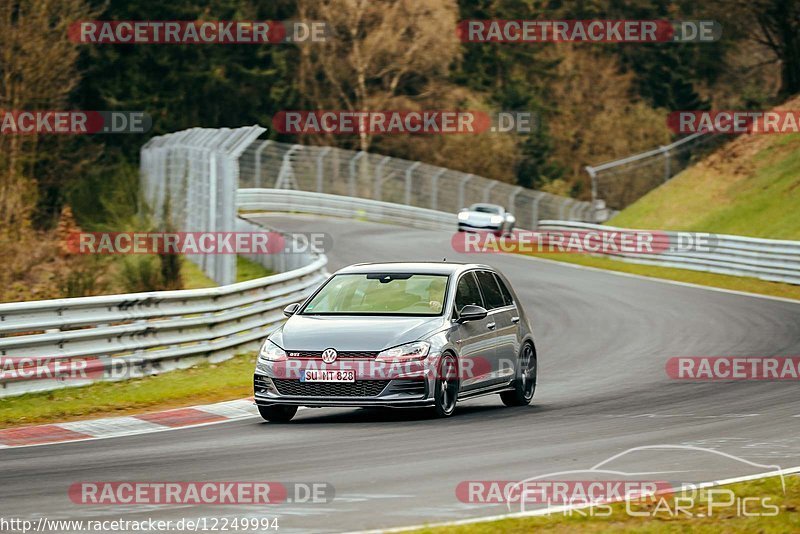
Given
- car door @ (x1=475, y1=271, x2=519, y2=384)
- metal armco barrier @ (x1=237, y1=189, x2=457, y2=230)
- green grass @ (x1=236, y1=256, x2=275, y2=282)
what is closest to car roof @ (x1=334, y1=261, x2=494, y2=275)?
car door @ (x1=475, y1=271, x2=519, y2=384)

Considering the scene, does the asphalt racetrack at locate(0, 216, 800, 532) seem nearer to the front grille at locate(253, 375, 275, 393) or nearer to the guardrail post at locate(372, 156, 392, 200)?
the front grille at locate(253, 375, 275, 393)

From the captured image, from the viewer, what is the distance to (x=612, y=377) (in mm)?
17609

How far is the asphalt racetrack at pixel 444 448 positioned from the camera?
28.9 ft

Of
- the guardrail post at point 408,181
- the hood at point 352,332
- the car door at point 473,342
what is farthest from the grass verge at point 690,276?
the guardrail post at point 408,181

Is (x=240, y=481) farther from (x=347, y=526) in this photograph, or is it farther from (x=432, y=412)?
(x=432, y=412)

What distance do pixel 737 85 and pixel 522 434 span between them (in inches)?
3168

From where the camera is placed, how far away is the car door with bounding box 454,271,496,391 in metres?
13.8

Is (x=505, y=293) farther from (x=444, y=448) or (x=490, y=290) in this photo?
(x=444, y=448)

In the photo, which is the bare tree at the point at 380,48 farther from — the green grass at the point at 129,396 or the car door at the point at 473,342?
the car door at the point at 473,342

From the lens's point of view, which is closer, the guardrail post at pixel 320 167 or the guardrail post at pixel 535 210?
the guardrail post at pixel 320 167

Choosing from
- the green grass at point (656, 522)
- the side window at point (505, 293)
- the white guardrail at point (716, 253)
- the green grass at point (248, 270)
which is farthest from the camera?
the white guardrail at point (716, 253)

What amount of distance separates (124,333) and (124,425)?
3025 mm

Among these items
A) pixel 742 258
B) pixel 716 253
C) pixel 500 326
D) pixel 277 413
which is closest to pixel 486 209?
pixel 716 253

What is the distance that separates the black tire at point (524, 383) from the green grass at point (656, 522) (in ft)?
20.2
